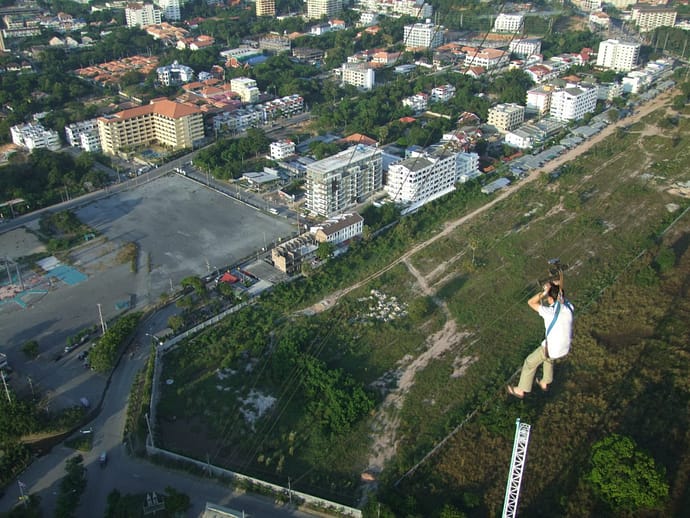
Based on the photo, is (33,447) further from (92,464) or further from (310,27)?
(310,27)

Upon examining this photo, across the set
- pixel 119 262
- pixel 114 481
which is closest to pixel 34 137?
pixel 119 262

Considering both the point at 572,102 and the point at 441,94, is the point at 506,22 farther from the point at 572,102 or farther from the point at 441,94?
the point at 572,102

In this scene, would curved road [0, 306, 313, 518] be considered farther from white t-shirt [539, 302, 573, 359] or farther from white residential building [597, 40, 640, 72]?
white residential building [597, 40, 640, 72]

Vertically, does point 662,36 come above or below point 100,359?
above

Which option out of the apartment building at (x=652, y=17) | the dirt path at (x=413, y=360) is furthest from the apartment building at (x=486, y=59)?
the dirt path at (x=413, y=360)

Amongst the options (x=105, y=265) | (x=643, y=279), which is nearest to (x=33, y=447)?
(x=105, y=265)

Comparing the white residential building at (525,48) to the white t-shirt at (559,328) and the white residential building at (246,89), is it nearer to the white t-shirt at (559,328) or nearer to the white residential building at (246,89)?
the white residential building at (246,89)
